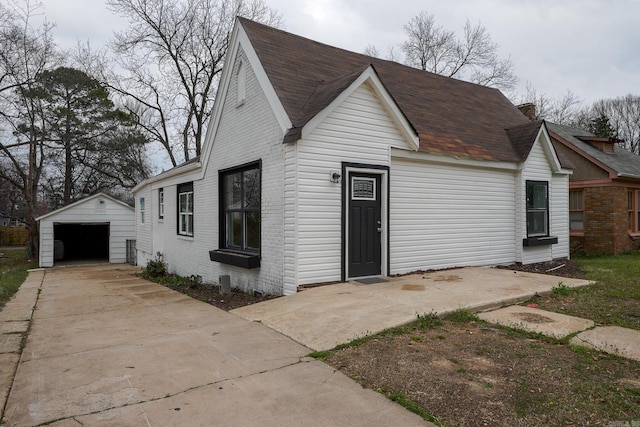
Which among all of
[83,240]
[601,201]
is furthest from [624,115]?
[83,240]

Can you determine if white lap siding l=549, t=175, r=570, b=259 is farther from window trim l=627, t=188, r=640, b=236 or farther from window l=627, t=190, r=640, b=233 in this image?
window l=627, t=190, r=640, b=233

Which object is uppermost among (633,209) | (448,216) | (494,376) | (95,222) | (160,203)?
(160,203)

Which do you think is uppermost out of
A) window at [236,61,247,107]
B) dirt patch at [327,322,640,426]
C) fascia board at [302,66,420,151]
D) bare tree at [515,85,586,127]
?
bare tree at [515,85,586,127]

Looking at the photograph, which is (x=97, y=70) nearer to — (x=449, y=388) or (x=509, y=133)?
(x=509, y=133)

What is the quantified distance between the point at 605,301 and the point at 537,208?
5.61 meters

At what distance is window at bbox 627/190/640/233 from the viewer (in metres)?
16.1

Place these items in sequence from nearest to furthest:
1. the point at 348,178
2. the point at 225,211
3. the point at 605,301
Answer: the point at 605,301, the point at 348,178, the point at 225,211

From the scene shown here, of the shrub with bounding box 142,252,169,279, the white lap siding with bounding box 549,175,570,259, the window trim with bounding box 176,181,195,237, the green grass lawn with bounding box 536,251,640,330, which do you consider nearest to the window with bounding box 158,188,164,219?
the window trim with bounding box 176,181,195,237

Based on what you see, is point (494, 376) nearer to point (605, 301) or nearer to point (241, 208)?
point (605, 301)

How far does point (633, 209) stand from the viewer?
16.2m

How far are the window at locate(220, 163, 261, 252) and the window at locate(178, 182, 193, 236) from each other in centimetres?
253

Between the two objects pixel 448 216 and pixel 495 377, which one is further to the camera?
pixel 448 216

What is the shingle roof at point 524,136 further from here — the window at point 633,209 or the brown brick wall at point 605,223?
the window at point 633,209

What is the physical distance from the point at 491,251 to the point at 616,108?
38992 millimetres
